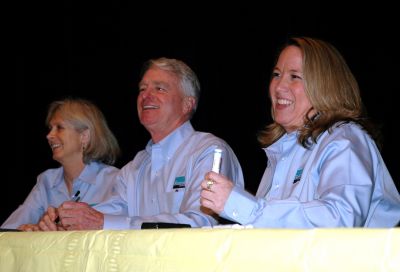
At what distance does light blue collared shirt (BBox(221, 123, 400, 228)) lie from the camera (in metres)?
1.64

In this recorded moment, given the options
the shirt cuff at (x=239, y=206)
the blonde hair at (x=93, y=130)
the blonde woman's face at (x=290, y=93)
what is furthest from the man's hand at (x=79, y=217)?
the blonde hair at (x=93, y=130)

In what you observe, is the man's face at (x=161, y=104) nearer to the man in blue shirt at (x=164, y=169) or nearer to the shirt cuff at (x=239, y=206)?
the man in blue shirt at (x=164, y=169)

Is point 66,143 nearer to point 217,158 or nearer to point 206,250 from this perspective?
point 217,158

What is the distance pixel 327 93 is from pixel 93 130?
1.81m

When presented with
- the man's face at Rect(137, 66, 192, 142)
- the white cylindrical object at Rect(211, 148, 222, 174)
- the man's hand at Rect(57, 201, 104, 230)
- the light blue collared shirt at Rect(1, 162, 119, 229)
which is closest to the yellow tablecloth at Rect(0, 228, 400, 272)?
the white cylindrical object at Rect(211, 148, 222, 174)

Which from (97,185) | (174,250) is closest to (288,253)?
(174,250)

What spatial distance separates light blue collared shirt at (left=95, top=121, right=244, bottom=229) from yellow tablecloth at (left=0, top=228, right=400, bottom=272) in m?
1.04

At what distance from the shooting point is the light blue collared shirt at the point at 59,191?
3.33 m

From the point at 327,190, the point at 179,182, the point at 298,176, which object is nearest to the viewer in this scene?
the point at 327,190

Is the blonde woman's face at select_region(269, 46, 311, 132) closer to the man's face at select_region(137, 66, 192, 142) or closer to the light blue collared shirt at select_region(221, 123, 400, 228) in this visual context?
the light blue collared shirt at select_region(221, 123, 400, 228)

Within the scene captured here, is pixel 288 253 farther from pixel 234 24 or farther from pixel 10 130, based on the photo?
pixel 10 130

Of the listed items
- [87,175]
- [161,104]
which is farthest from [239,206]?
[87,175]

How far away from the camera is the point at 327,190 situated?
175 cm

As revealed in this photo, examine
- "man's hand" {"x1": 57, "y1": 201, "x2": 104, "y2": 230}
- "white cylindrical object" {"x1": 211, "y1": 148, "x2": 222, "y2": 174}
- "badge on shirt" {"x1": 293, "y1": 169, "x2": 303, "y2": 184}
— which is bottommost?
"man's hand" {"x1": 57, "y1": 201, "x2": 104, "y2": 230}
